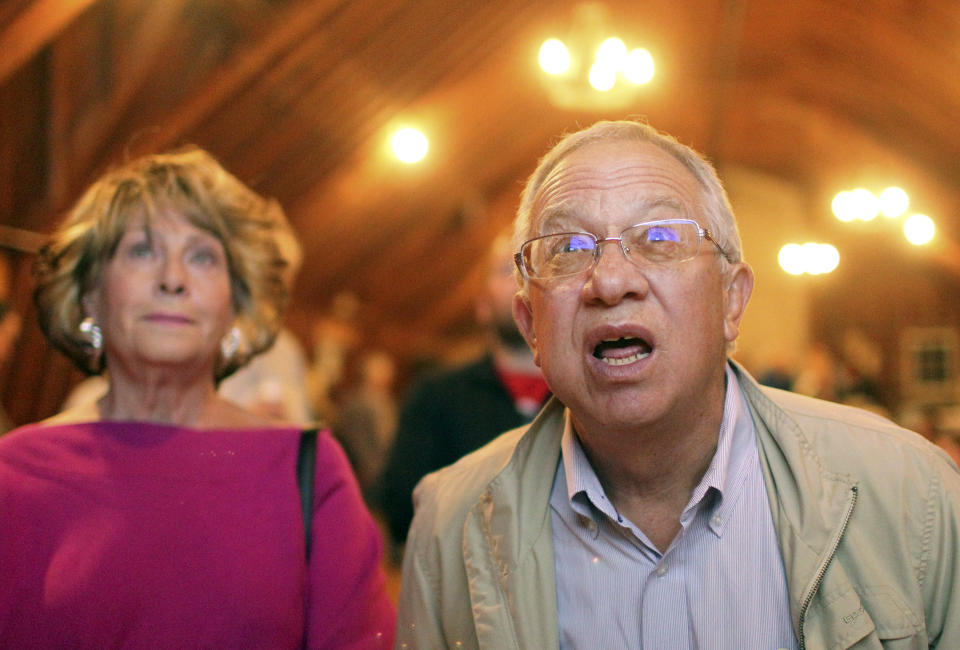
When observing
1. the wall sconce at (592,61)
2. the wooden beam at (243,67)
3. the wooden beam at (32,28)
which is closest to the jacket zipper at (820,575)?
the wooden beam at (32,28)

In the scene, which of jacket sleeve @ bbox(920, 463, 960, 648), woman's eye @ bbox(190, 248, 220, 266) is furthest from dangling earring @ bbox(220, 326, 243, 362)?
jacket sleeve @ bbox(920, 463, 960, 648)

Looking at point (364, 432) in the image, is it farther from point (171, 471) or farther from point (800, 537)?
Answer: point (800, 537)

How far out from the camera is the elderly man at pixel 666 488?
159 centimetres

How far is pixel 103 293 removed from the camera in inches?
88.0

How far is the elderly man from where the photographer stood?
5.21 ft

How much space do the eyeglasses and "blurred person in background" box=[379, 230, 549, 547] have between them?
1.16 metres

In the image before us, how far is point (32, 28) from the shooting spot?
4.42 meters

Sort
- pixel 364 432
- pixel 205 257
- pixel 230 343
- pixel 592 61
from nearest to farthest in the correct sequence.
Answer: pixel 205 257 < pixel 230 343 < pixel 592 61 < pixel 364 432

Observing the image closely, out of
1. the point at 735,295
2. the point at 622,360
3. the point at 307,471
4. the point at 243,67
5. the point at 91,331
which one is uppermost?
the point at 243,67

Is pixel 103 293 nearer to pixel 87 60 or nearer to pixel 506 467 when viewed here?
pixel 506 467

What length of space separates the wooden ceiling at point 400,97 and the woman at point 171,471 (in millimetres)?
868

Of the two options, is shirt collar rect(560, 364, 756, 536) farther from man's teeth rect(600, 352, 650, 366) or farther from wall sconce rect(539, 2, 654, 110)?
wall sconce rect(539, 2, 654, 110)

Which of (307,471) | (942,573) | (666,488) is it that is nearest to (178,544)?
(307,471)

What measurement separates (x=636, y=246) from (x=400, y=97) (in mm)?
5931
